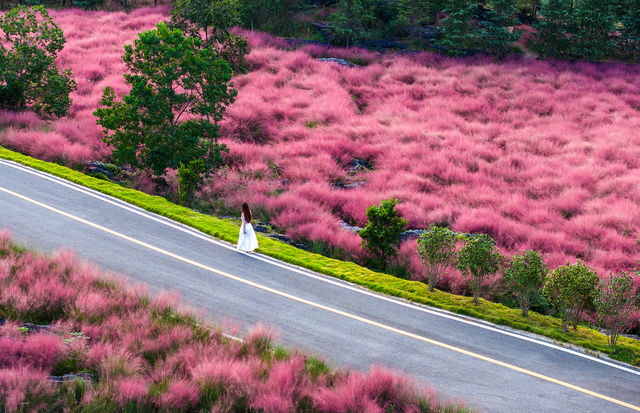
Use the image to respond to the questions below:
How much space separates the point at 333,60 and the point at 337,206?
2165 centimetres

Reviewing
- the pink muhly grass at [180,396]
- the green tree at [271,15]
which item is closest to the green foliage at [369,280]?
the pink muhly grass at [180,396]

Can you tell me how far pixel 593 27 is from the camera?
126 ft

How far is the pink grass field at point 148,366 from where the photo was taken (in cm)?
666

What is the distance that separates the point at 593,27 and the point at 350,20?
1916cm

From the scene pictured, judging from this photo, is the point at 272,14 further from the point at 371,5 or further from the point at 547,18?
the point at 547,18

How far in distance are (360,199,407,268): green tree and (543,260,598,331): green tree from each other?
4.86 meters

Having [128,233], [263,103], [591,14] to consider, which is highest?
[591,14]

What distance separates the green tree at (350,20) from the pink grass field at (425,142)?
8.14 feet

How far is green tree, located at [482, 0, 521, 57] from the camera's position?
127 feet

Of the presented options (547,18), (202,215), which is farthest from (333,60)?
(202,215)

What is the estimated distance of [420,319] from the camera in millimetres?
10773

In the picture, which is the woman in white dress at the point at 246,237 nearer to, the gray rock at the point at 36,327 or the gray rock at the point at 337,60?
the gray rock at the point at 36,327

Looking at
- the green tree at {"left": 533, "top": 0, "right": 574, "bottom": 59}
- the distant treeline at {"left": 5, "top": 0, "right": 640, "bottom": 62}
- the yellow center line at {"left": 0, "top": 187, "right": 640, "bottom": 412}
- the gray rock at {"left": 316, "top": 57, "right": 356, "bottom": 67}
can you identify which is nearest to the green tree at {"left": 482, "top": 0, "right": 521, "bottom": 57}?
the distant treeline at {"left": 5, "top": 0, "right": 640, "bottom": 62}

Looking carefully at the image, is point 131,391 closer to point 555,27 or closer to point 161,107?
point 161,107
